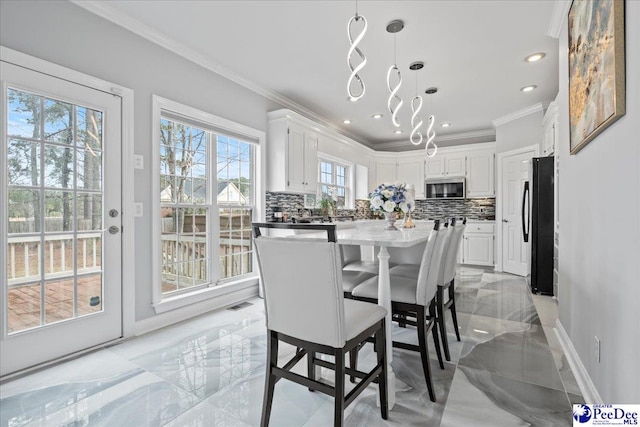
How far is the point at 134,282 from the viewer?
2611mm

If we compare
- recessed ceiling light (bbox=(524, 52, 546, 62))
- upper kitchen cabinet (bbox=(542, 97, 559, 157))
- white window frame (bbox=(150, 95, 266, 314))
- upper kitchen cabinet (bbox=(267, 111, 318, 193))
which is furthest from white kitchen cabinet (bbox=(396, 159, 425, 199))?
white window frame (bbox=(150, 95, 266, 314))

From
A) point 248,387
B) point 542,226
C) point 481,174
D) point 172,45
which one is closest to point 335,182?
point 481,174

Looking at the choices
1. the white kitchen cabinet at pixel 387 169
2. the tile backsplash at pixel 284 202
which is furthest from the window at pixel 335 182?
the white kitchen cabinet at pixel 387 169

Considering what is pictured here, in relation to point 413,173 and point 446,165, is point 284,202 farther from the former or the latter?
point 446,165

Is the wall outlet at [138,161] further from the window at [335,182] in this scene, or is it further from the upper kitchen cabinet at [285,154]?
the window at [335,182]

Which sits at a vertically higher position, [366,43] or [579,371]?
[366,43]

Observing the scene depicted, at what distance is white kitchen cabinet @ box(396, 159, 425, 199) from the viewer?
265 inches

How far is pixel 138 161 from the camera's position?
265 centimetres

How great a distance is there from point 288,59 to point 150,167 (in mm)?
1732

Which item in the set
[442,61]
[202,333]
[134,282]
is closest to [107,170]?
[134,282]

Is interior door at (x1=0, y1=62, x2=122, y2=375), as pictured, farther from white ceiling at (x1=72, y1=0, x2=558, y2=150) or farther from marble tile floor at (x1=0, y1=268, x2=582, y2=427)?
white ceiling at (x1=72, y1=0, x2=558, y2=150)

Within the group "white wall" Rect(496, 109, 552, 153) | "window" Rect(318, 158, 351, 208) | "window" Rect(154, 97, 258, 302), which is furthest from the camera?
"window" Rect(318, 158, 351, 208)

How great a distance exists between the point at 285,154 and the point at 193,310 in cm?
209

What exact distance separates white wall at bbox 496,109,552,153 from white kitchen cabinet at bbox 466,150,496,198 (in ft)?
1.94
